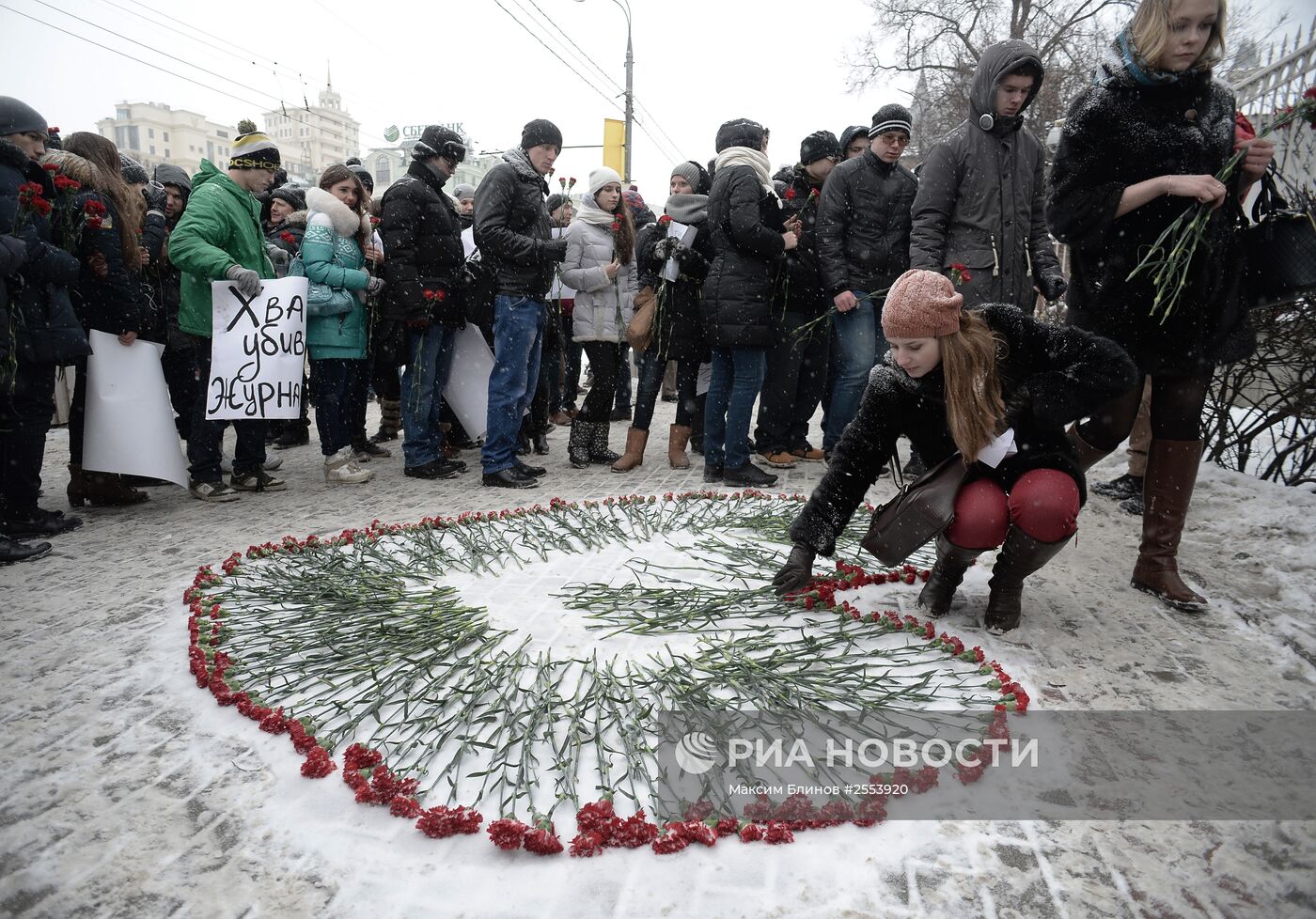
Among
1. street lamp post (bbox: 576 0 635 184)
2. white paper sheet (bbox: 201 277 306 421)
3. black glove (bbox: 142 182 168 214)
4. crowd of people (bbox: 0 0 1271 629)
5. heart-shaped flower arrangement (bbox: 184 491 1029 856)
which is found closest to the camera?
heart-shaped flower arrangement (bbox: 184 491 1029 856)

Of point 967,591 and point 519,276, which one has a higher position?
point 519,276

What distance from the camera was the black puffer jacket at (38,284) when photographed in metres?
4.09

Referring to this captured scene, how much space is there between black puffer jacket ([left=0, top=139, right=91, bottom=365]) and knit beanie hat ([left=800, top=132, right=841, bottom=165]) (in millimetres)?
4661

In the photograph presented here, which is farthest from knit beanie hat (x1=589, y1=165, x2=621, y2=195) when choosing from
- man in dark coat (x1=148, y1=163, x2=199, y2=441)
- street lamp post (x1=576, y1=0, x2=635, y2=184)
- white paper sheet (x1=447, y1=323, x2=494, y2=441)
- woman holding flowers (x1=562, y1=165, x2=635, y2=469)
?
street lamp post (x1=576, y1=0, x2=635, y2=184)

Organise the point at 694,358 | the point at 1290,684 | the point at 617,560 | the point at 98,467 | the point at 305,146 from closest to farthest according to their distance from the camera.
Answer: the point at 1290,684 → the point at 617,560 → the point at 98,467 → the point at 694,358 → the point at 305,146

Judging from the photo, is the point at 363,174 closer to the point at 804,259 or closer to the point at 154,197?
the point at 154,197

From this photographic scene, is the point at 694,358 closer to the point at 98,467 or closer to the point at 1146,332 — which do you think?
the point at 1146,332

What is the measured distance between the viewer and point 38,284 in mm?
4348

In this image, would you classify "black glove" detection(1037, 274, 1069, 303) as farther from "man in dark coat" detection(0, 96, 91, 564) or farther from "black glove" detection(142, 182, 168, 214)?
"black glove" detection(142, 182, 168, 214)

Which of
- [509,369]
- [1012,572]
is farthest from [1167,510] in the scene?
[509,369]

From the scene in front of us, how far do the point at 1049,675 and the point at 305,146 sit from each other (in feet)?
320

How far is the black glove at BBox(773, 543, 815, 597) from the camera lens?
3.12m

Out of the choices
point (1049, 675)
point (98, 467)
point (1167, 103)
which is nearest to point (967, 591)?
point (1049, 675)

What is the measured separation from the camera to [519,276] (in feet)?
17.5
